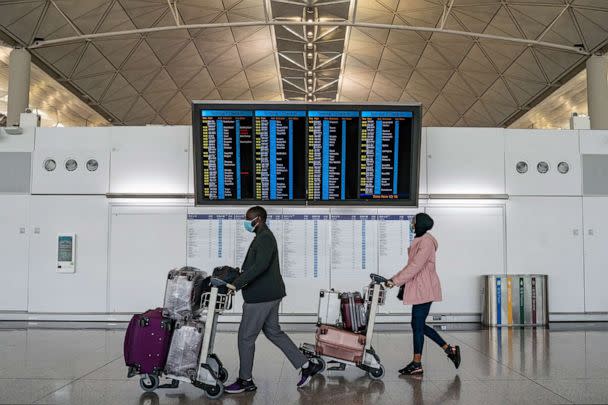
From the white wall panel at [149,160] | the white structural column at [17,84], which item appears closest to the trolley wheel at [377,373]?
the white wall panel at [149,160]

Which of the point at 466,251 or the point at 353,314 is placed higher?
the point at 466,251

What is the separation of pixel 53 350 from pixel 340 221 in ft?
18.2

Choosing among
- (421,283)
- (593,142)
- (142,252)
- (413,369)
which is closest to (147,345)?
(413,369)

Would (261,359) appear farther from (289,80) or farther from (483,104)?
(289,80)

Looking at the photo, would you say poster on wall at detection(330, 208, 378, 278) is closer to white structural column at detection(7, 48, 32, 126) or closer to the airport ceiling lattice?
the airport ceiling lattice

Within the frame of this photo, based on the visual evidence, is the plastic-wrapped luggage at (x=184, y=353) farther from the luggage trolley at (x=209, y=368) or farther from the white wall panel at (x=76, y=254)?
the white wall panel at (x=76, y=254)

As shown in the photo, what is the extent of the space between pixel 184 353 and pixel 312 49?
2958cm

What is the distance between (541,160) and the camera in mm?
11766

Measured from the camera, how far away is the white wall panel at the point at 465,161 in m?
11.6

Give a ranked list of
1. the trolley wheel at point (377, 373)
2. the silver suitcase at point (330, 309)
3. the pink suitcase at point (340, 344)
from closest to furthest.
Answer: the trolley wheel at point (377, 373)
the pink suitcase at point (340, 344)
the silver suitcase at point (330, 309)

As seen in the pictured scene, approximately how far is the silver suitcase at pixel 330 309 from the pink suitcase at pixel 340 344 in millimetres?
371

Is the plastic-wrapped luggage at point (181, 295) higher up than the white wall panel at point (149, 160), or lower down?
lower down

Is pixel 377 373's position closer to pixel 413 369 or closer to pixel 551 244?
pixel 413 369

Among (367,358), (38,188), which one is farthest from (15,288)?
(367,358)
